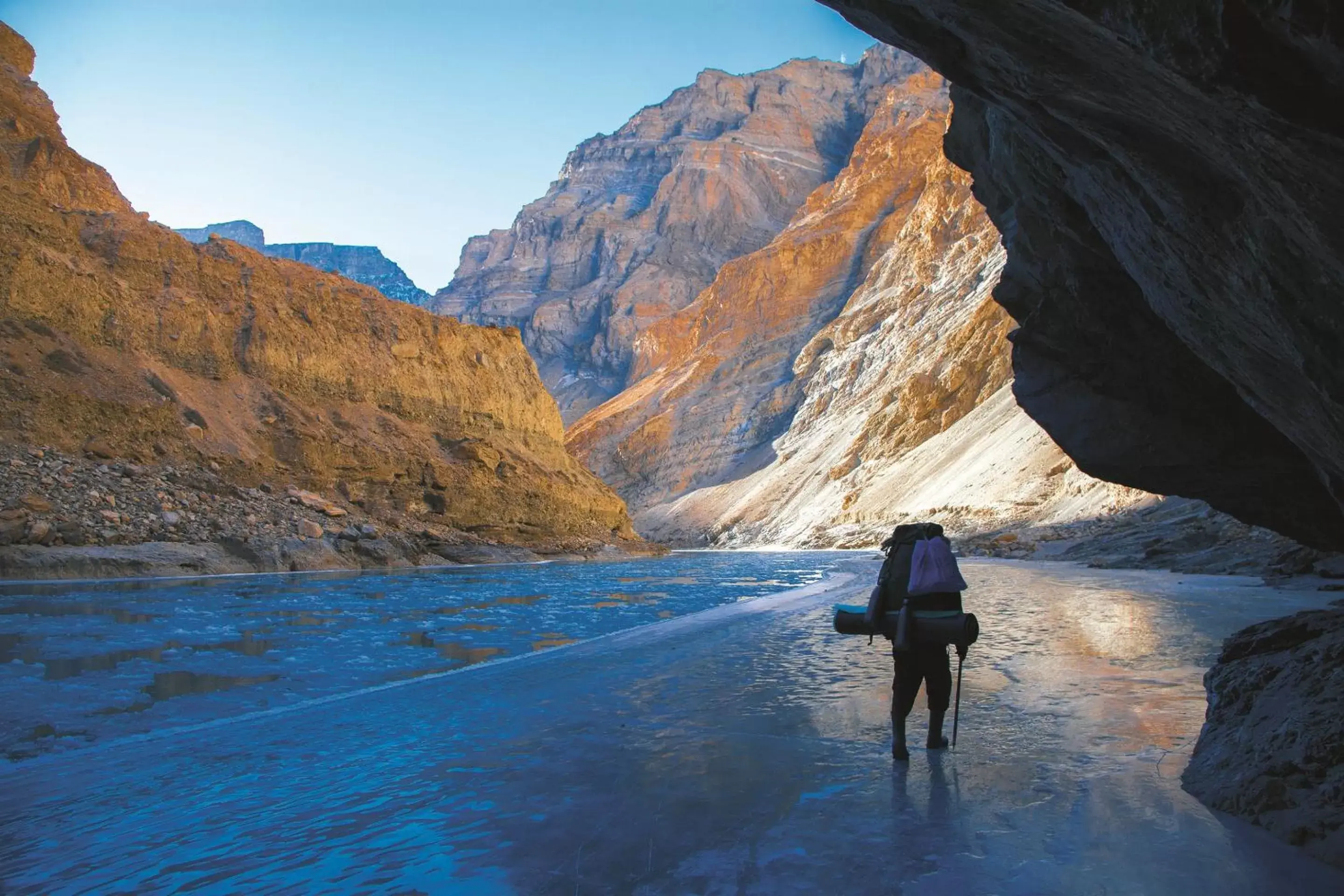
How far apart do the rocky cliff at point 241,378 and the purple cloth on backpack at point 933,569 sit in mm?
23019

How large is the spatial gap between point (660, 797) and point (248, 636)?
27.9 ft

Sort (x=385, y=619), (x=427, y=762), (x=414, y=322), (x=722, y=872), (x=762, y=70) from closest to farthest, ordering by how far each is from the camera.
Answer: (x=722, y=872) → (x=427, y=762) → (x=385, y=619) → (x=414, y=322) → (x=762, y=70)

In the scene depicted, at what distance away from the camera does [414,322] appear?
4272 centimetres

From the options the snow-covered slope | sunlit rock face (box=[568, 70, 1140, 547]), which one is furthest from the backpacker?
sunlit rock face (box=[568, 70, 1140, 547])

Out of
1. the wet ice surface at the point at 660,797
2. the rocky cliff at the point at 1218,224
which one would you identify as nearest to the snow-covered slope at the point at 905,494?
the rocky cliff at the point at 1218,224

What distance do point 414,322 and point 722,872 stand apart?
42927mm

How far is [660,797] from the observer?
12.6ft

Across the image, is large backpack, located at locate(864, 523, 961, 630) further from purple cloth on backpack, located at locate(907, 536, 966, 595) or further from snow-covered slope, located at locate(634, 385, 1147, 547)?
snow-covered slope, located at locate(634, 385, 1147, 547)

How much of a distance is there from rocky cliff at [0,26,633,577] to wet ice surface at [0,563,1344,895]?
20122 mm

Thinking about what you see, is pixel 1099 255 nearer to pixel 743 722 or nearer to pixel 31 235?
pixel 743 722

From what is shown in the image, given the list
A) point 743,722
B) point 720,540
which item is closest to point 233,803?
point 743,722

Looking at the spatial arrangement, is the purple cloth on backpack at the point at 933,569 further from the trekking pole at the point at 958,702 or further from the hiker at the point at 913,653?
the trekking pole at the point at 958,702

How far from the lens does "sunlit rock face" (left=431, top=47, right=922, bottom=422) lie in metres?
141

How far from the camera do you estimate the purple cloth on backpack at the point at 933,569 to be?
4.47 meters
